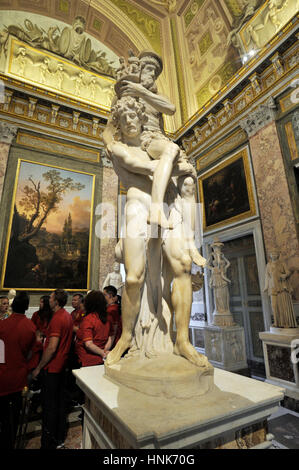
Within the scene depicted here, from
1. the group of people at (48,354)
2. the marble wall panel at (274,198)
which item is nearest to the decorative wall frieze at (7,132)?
the group of people at (48,354)

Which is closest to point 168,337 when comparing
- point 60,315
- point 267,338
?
point 60,315

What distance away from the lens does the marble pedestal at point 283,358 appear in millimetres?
4477

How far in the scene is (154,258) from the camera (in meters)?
2.09

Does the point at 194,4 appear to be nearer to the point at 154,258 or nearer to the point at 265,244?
the point at 265,244

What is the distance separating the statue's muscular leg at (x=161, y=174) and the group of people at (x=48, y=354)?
4.90 ft

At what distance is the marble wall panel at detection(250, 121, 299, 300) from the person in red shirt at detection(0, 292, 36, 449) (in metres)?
5.52

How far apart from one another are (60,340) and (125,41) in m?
11.8

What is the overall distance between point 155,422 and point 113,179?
895cm

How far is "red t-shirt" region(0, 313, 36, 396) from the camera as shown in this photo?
225cm

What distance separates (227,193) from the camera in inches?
330

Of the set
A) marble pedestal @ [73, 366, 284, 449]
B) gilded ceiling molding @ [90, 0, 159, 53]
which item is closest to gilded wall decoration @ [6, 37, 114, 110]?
gilded ceiling molding @ [90, 0, 159, 53]

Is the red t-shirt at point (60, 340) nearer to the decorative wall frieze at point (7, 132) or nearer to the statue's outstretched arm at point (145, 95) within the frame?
the statue's outstretched arm at point (145, 95)

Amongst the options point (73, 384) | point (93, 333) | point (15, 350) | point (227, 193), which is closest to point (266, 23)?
point (227, 193)

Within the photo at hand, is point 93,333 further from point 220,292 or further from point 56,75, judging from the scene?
point 56,75
